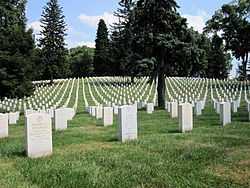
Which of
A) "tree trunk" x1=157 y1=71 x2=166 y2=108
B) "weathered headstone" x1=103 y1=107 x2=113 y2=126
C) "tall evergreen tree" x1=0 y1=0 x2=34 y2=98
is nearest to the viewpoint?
"weathered headstone" x1=103 y1=107 x2=113 y2=126

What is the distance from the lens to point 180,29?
105ft

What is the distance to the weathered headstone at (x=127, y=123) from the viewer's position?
479 inches

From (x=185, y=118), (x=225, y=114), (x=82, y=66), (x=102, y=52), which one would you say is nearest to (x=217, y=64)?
(x=102, y=52)

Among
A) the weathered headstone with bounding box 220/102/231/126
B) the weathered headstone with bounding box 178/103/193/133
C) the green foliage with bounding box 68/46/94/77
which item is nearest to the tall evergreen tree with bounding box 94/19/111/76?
the green foliage with bounding box 68/46/94/77

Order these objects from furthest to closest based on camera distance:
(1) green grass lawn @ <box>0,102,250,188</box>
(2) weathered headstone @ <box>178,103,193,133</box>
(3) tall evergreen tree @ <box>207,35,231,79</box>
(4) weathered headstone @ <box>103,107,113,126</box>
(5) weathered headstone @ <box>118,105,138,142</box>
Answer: (3) tall evergreen tree @ <box>207,35,231,79</box>
(4) weathered headstone @ <box>103,107,113,126</box>
(2) weathered headstone @ <box>178,103,193,133</box>
(5) weathered headstone @ <box>118,105,138,142</box>
(1) green grass lawn @ <box>0,102,250,188</box>

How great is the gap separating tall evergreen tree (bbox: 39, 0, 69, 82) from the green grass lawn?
63139 mm

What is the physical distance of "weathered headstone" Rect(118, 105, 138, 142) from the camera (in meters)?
12.2

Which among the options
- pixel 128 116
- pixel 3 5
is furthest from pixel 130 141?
pixel 3 5

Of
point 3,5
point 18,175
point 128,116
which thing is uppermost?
point 3,5

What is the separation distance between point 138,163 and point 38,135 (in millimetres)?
2648

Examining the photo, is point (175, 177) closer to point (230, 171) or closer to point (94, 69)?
point (230, 171)

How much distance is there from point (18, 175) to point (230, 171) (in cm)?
380

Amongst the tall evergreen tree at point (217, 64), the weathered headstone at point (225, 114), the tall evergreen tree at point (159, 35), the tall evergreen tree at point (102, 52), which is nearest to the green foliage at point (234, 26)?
the tall evergreen tree at point (217, 64)

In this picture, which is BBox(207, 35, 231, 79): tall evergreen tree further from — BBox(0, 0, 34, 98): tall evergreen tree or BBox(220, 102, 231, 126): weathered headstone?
BBox(220, 102, 231, 126): weathered headstone
